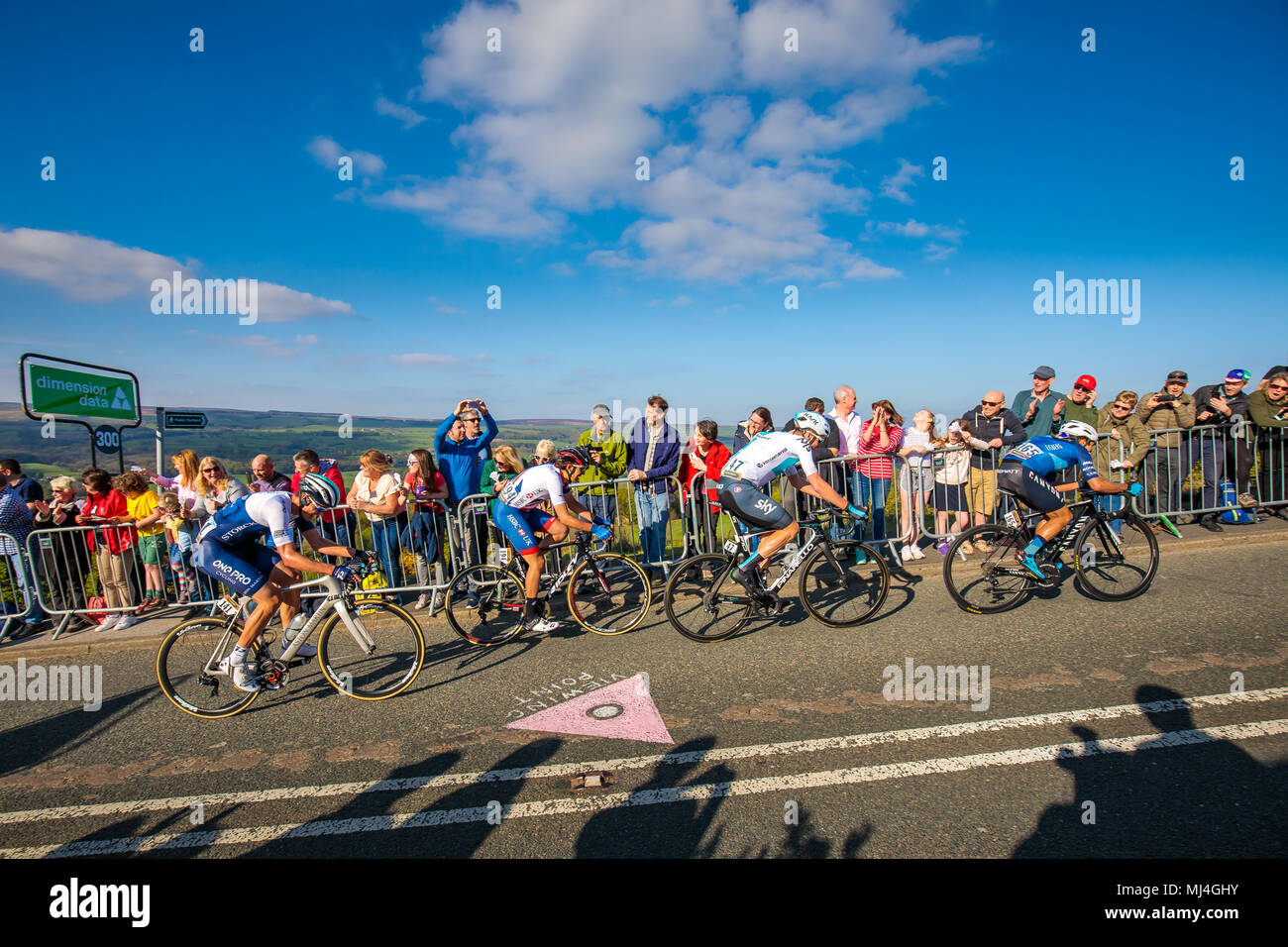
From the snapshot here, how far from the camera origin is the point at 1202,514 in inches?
326

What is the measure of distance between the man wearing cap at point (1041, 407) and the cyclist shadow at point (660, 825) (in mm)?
7127

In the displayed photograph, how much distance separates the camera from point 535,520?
6.05 metres

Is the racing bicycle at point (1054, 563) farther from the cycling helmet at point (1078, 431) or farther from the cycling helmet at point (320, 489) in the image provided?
the cycling helmet at point (320, 489)

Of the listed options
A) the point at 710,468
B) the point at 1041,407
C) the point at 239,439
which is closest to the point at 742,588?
the point at 710,468

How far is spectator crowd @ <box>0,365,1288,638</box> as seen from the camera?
23.0ft

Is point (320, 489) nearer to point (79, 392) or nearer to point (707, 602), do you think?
point (707, 602)

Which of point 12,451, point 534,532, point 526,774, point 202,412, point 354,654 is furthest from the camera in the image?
point 12,451

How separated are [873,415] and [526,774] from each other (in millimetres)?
6009

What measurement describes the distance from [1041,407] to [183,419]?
12.8 meters

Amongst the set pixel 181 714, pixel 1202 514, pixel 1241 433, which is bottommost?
pixel 181 714

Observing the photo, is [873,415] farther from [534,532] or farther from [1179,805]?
[1179,805]

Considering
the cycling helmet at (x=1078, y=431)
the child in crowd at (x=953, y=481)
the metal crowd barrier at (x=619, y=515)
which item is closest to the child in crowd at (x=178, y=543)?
the metal crowd barrier at (x=619, y=515)

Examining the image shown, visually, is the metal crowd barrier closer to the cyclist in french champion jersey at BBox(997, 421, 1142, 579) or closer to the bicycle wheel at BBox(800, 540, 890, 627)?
the bicycle wheel at BBox(800, 540, 890, 627)
